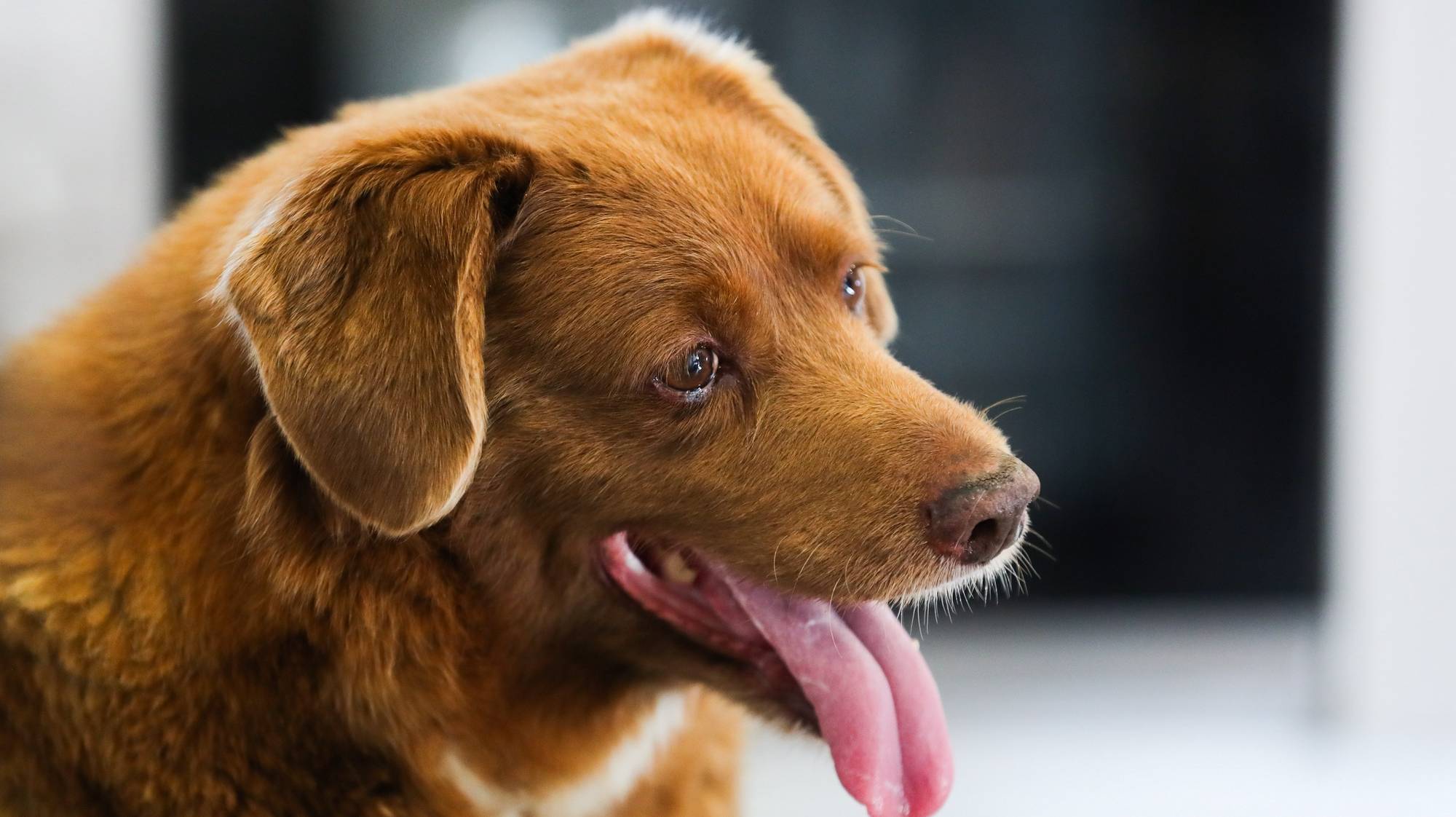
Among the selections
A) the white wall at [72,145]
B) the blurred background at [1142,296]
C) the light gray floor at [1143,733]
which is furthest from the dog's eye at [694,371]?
the blurred background at [1142,296]

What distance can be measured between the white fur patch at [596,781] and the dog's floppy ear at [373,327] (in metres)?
0.34

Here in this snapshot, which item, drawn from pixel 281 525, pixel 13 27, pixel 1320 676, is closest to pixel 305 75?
pixel 13 27

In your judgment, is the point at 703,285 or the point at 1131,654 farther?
the point at 1131,654

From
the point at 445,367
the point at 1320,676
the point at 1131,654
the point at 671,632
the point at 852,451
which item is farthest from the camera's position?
the point at 1131,654

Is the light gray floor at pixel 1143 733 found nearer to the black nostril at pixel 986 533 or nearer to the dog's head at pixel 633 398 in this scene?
the dog's head at pixel 633 398

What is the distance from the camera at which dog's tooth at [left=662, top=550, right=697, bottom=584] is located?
4.42 feet

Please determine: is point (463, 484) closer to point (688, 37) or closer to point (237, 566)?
point (237, 566)

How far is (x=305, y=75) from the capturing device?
2965 millimetres

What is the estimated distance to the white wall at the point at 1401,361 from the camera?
2.89m

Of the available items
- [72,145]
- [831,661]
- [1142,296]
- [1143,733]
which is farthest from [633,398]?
[1142,296]

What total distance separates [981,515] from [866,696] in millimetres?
249

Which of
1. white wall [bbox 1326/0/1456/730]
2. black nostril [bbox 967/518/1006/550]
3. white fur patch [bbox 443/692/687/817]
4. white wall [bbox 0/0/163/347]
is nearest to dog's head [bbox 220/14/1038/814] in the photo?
black nostril [bbox 967/518/1006/550]

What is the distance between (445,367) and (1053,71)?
8.11 feet

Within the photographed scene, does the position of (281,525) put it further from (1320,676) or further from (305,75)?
(1320,676)
